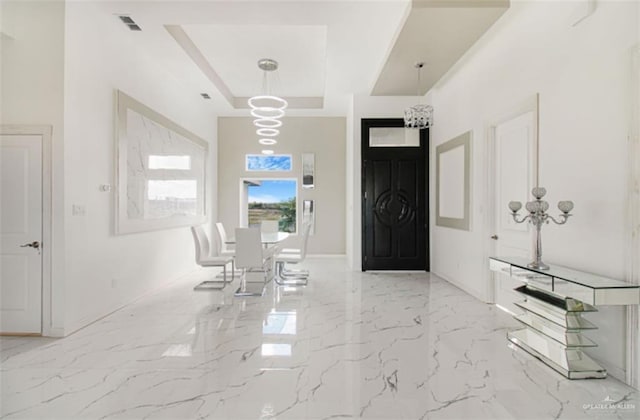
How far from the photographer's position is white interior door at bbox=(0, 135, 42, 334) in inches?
128

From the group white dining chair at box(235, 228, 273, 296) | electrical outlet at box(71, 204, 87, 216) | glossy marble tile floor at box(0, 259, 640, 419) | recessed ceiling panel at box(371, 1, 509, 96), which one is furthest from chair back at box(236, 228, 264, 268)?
recessed ceiling panel at box(371, 1, 509, 96)

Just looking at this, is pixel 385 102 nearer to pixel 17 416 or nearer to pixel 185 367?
pixel 185 367

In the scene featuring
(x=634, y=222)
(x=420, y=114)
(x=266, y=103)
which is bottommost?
(x=634, y=222)

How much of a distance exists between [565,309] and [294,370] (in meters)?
2.05

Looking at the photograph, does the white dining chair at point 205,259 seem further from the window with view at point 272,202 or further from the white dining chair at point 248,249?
the window with view at point 272,202

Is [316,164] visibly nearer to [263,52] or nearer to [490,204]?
[263,52]

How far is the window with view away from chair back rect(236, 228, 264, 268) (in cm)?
358

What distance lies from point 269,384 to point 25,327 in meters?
2.60

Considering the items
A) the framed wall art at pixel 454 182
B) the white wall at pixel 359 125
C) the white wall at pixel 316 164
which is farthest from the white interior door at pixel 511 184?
the white wall at pixel 316 164

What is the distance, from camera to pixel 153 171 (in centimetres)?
489

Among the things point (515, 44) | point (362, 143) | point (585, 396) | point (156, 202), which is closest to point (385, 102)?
point (362, 143)

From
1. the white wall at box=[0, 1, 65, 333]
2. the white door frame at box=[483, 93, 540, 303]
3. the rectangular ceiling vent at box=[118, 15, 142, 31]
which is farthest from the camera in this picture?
the white door frame at box=[483, 93, 540, 303]

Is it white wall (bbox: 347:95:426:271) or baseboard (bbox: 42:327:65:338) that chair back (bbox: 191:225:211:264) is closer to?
baseboard (bbox: 42:327:65:338)

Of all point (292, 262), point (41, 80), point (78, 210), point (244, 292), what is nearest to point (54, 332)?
point (78, 210)
